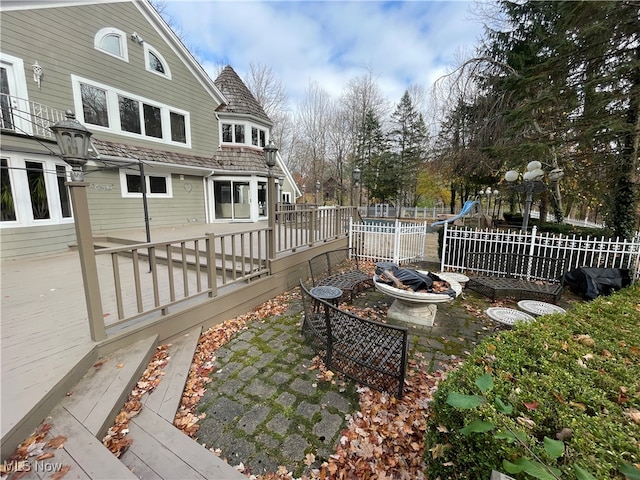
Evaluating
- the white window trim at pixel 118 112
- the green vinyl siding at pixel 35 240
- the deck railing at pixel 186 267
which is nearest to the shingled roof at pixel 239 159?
the white window trim at pixel 118 112

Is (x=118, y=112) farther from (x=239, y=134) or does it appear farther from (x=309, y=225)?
(x=309, y=225)

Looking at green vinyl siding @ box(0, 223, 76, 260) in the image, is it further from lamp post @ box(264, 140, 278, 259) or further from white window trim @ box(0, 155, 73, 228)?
lamp post @ box(264, 140, 278, 259)

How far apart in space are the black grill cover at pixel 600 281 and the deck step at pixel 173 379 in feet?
22.1

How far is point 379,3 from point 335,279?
16.5ft

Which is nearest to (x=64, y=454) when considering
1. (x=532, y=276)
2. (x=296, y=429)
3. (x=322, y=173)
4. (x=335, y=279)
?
(x=296, y=429)

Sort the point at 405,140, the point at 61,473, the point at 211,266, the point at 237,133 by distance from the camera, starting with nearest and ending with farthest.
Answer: the point at 61,473
the point at 211,266
the point at 237,133
the point at 405,140

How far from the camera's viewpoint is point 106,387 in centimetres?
232

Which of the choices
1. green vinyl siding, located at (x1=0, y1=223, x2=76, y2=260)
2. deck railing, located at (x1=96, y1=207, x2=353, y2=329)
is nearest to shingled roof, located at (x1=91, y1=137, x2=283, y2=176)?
green vinyl siding, located at (x1=0, y1=223, x2=76, y2=260)

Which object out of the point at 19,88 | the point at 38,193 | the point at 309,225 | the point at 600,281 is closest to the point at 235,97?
the point at 19,88

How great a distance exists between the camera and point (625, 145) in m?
6.15

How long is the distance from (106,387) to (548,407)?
3.30 m

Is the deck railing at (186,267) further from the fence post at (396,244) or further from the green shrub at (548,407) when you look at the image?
the green shrub at (548,407)

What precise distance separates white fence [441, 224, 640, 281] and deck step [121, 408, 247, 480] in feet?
21.7

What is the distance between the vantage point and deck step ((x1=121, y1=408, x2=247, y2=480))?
1.77 metres
